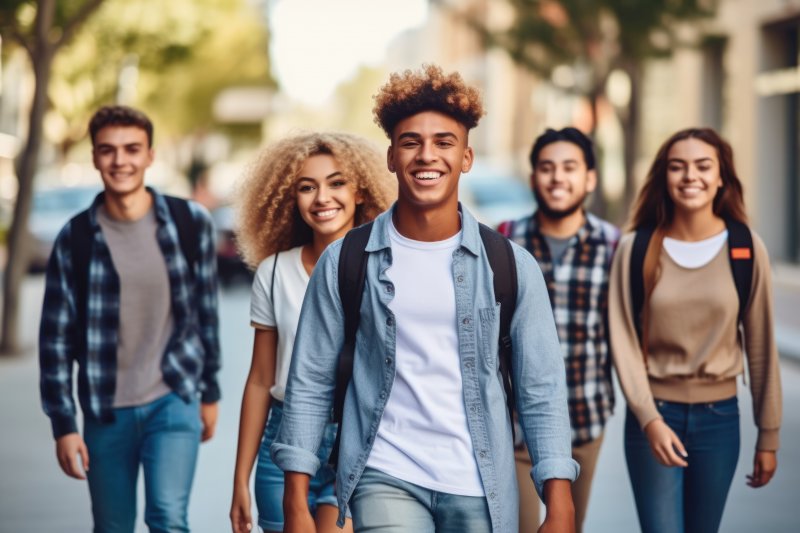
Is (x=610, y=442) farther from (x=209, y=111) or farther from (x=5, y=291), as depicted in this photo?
(x=209, y=111)

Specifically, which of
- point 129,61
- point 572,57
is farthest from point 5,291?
point 129,61

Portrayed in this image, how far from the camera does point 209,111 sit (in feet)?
203

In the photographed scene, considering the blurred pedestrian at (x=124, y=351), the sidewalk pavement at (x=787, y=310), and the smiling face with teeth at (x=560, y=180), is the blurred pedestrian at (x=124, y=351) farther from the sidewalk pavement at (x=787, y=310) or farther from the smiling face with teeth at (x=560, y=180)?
the sidewalk pavement at (x=787, y=310)

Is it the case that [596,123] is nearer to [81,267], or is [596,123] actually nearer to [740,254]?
[740,254]

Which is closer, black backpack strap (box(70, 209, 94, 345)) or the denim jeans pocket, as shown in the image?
the denim jeans pocket

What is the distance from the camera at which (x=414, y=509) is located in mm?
3129

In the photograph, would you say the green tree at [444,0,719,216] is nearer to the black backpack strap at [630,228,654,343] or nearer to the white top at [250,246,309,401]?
the black backpack strap at [630,228,654,343]

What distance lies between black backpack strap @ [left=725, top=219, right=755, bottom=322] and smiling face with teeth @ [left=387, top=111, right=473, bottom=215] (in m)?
1.51

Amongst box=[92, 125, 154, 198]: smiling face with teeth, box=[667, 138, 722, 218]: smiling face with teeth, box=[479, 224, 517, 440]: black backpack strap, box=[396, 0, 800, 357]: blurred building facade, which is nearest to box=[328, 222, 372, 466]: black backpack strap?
box=[479, 224, 517, 440]: black backpack strap

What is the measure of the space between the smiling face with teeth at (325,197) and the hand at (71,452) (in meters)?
1.18

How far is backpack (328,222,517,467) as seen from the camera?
318 cm

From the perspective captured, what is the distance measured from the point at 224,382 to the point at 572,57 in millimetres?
14009

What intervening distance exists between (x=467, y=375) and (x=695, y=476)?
155cm

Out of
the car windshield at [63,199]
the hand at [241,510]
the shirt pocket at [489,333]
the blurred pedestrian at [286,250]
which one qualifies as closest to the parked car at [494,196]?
the car windshield at [63,199]
